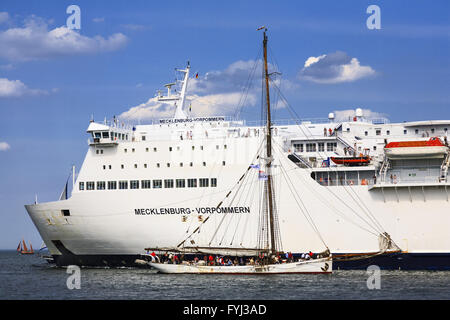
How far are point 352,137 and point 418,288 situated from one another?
11972 millimetres

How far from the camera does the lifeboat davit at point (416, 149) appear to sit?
3262cm

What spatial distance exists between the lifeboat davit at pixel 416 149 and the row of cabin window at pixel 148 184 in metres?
9.80

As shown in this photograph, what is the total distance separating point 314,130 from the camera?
36719 mm

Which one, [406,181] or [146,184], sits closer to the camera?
[406,181]

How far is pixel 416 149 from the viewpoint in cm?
3269

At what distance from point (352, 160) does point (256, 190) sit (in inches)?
216

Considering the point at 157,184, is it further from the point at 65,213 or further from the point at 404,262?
the point at 404,262

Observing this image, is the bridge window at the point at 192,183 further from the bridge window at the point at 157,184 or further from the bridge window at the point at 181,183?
the bridge window at the point at 157,184

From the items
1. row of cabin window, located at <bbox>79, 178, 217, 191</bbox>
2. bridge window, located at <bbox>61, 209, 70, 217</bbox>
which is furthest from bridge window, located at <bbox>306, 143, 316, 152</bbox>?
bridge window, located at <bbox>61, 209, 70, 217</bbox>

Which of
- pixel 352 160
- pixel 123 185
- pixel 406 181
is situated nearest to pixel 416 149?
pixel 406 181

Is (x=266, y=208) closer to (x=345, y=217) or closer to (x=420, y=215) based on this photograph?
(x=345, y=217)

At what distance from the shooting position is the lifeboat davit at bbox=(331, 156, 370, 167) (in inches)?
1324

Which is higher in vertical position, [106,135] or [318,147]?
[106,135]
